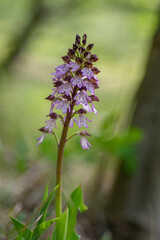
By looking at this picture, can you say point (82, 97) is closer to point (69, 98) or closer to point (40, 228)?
point (69, 98)

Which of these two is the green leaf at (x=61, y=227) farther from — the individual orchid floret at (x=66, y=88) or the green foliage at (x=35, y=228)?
the individual orchid floret at (x=66, y=88)

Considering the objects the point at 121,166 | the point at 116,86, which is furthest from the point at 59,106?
the point at 116,86

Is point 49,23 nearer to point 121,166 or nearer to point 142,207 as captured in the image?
point 121,166

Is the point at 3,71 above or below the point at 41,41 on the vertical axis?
below

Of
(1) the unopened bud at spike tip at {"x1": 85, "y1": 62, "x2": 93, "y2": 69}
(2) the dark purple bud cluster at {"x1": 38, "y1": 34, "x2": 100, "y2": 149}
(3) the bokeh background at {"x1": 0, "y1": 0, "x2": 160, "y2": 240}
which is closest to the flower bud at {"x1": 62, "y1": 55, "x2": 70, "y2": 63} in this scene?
(2) the dark purple bud cluster at {"x1": 38, "y1": 34, "x2": 100, "y2": 149}

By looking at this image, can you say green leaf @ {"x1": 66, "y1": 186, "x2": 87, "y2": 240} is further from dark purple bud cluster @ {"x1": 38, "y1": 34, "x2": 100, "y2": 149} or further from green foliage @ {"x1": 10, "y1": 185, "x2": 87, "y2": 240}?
dark purple bud cluster @ {"x1": 38, "y1": 34, "x2": 100, "y2": 149}

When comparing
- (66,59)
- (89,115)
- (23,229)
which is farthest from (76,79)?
(89,115)
